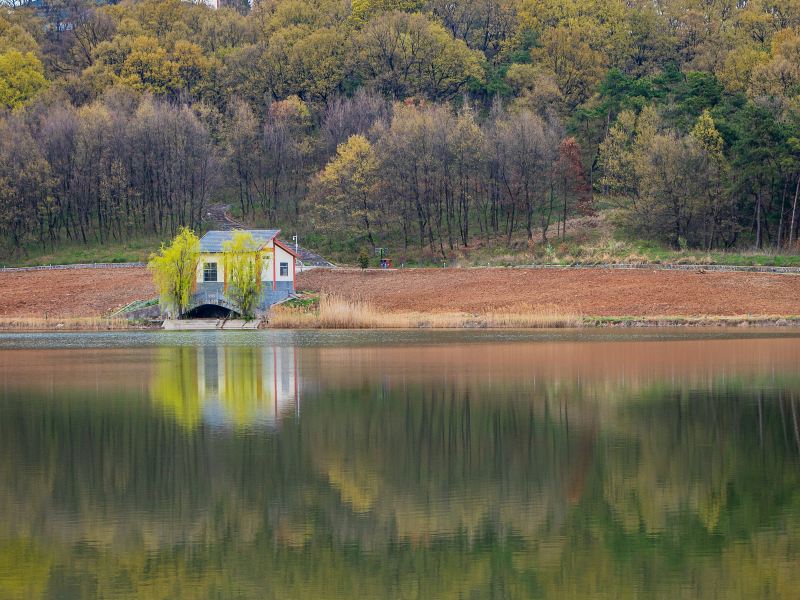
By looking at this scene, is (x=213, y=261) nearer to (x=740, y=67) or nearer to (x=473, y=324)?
(x=473, y=324)

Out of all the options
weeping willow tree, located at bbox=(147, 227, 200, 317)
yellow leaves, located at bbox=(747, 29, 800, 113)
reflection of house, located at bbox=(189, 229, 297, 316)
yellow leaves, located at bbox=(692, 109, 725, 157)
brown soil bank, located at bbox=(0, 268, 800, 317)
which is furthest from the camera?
yellow leaves, located at bbox=(747, 29, 800, 113)

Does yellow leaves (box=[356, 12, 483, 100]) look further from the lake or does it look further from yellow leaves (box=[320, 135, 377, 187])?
the lake

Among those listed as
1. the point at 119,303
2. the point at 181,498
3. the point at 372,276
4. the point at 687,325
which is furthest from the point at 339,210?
the point at 181,498

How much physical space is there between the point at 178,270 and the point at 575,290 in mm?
23931

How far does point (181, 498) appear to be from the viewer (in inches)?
781

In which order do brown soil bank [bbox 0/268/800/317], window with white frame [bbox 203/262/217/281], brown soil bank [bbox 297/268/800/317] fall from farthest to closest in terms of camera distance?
window with white frame [bbox 203/262/217/281] < brown soil bank [bbox 0/268/800/317] < brown soil bank [bbox 297/268/800/317]

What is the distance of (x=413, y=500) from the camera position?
1934 cm

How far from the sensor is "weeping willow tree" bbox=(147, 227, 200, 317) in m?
68.9

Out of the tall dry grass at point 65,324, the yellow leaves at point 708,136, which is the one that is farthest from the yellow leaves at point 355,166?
the tall dry grass at point 65,324

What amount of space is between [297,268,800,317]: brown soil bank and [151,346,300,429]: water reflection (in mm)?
22628

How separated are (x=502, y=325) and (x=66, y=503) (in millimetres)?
45553

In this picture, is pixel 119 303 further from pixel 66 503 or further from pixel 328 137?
pixel 66 503

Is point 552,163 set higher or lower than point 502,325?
higher

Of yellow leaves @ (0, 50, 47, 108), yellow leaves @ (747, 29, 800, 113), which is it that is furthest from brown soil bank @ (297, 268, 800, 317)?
yellow leaves @ (0, 50, 47, 108)
